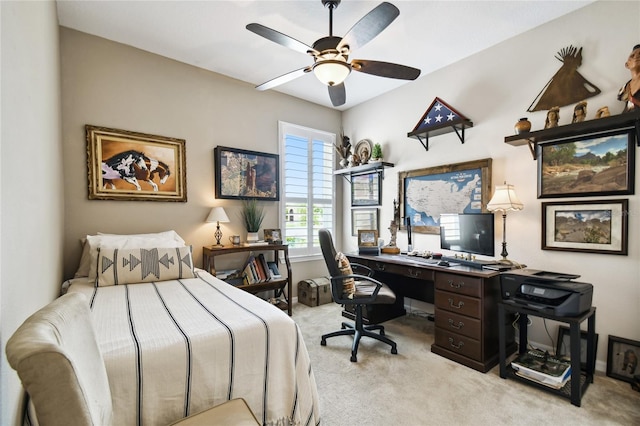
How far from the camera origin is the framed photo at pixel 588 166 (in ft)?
7.14

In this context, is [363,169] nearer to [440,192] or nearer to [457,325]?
[440,192]

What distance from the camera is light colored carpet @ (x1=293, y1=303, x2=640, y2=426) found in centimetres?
176

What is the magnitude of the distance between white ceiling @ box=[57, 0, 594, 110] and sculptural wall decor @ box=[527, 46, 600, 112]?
1.22 ft

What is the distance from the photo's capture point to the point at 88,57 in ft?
8.89

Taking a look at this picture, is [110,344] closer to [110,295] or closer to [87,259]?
[110,295]

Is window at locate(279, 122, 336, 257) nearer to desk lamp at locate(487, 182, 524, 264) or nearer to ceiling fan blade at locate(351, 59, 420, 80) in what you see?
ceiling fan blade at locate(351, 59, 420, 80)

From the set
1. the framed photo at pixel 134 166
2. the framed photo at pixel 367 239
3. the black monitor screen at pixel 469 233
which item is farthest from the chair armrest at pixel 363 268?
the framed photo at pixel 134 166

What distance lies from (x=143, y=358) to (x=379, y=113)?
12.7 ft

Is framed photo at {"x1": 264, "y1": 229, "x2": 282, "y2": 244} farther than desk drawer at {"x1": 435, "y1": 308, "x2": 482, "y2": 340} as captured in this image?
Yes

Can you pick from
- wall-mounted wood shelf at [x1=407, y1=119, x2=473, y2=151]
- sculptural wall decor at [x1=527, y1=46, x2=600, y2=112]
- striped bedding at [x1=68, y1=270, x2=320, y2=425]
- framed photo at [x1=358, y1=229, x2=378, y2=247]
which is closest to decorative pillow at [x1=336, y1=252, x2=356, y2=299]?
framed photo at [x1=358, y1=229, x2=378, y2=247]

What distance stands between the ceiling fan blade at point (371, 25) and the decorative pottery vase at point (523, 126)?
1.58m

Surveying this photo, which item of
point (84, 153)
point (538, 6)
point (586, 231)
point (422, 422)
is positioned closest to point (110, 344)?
point (422, 422)

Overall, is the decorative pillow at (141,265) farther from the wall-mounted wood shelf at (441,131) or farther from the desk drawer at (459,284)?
the wall-mounted wood shelf at (441,131)

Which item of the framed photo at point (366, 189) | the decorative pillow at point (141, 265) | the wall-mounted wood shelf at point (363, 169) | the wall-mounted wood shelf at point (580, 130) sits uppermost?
the wall-mounted wood shelf at point (580, 130)
